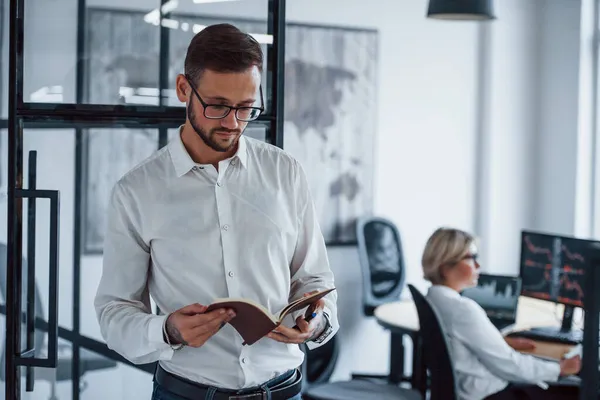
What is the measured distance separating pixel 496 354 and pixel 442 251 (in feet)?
1.59

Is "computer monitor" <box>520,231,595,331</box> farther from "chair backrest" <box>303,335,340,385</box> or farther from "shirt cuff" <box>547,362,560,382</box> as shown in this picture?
"chair backrest" <box>303,335,340,385</box>

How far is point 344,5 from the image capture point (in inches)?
231

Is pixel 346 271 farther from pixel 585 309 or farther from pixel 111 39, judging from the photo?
pixel 585 309

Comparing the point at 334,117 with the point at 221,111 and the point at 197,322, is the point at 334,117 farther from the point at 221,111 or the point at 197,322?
the point at 197,322

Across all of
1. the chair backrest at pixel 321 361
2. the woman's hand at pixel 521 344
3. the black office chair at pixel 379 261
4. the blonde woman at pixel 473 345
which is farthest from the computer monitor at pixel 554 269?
the black office chair at pixel 379 261

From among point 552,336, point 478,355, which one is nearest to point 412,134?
point 552,336

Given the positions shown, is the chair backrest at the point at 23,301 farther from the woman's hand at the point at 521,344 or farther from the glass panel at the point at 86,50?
the woman's hand at the point at 521,344

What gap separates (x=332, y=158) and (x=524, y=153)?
1.51 meters

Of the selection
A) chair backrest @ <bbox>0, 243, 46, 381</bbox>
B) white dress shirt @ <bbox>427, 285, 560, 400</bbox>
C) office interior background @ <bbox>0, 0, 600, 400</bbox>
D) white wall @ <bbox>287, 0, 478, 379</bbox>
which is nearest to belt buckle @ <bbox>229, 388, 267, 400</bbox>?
chair backrest @ <bbox>0, 243, 46, 381</bbox>

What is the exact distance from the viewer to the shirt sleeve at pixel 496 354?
3525 mm

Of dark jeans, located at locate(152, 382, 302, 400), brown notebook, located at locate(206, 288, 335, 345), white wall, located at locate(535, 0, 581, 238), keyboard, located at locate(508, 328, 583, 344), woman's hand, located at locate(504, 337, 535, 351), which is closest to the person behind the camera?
brown notebook, located at locate(206, 288, 335, 345)

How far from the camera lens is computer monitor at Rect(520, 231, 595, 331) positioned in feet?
13.5

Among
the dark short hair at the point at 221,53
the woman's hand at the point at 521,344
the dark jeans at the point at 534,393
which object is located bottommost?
the dark jeans at the point at 534,393

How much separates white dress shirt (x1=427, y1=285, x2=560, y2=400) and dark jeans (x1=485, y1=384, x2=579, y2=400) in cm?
3
